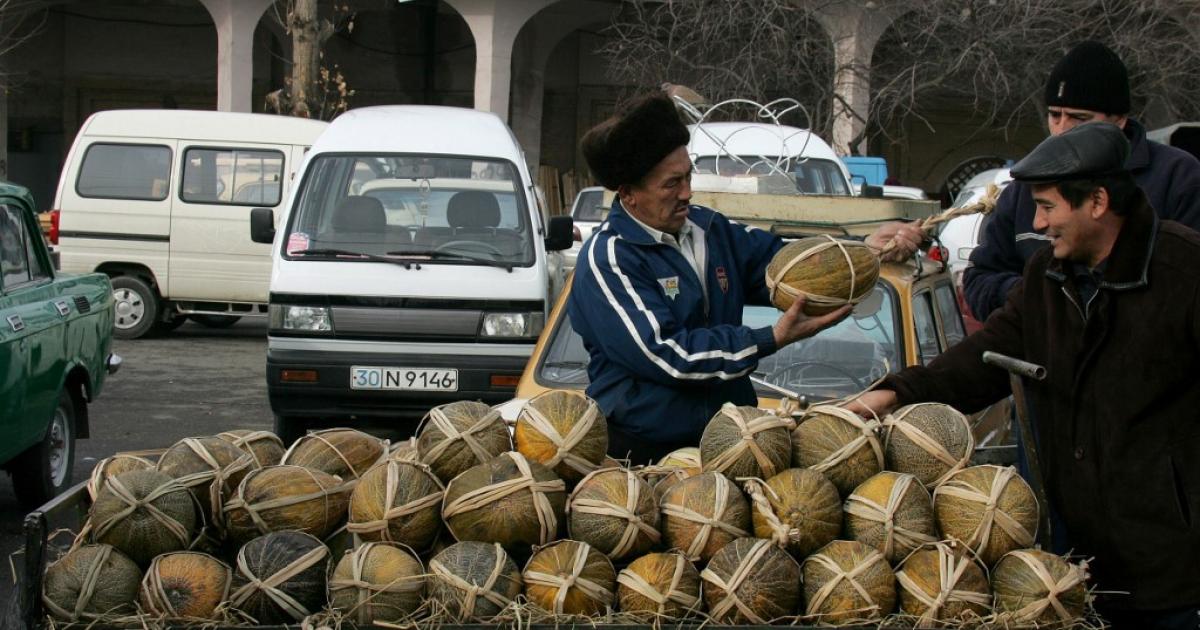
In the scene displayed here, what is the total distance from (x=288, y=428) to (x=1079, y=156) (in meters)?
6.82

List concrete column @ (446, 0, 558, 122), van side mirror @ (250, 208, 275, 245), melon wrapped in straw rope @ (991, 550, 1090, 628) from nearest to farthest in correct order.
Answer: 1. melon wrapped in straw rope @ (991, 550, 1090, 628)
2. van side mirror @ (250, 208, 275, 245)
3. concrete column @ (446, 0, 558, 122)

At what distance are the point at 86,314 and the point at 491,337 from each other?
253 cm

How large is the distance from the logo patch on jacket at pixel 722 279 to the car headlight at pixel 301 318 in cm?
517

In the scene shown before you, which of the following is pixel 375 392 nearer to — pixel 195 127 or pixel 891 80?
pixel 195 127

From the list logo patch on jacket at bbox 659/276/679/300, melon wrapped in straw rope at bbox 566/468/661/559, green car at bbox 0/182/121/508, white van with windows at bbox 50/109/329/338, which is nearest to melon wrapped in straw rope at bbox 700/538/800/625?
melon wrapped in straw rope at bbox 566/468/661/559

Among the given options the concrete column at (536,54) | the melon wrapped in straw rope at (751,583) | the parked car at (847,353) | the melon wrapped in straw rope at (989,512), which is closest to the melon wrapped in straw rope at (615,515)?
the melon wrapped in straw rope at (751,583)

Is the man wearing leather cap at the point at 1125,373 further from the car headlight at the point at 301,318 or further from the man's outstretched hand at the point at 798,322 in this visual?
the car headlight at the point at 301,318

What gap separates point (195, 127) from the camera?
15266 mm

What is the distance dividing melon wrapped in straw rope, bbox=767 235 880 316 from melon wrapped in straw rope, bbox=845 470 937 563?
66 cm

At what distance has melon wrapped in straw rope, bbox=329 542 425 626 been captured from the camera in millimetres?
2846

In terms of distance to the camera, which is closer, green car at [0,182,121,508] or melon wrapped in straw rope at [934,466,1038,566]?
melon wrapped in straw rope at [934,466,1038,566]

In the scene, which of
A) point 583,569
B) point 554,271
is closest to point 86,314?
point 554,271

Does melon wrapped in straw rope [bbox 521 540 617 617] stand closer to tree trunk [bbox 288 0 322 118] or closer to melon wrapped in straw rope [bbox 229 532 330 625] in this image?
melon wrapped in straw rope [bbox 229 532 330 625]

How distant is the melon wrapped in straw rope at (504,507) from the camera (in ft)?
9.92
